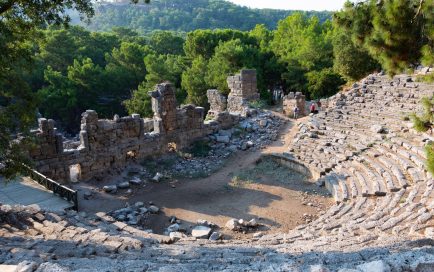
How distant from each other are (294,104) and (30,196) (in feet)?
46.0

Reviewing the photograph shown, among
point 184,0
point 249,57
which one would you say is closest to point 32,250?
point 249,57

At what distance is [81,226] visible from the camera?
10.7 m

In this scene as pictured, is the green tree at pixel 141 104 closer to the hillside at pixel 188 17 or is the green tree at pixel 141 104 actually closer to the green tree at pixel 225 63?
the green tree at pixel 225 63

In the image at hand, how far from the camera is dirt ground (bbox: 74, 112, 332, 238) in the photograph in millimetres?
13039

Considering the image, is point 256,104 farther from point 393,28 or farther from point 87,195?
point 393,28

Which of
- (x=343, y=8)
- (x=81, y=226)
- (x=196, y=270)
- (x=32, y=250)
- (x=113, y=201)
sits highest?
(x=343, y=8)

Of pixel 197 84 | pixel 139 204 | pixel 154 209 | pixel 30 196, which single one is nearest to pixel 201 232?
pixel 154 209

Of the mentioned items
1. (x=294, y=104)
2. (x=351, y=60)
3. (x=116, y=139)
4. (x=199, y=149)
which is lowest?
(x=199, y=149)

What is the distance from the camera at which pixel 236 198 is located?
47.7 ft

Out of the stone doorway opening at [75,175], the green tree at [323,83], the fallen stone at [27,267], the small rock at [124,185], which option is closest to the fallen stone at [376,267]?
the fallen stone at [27,267]

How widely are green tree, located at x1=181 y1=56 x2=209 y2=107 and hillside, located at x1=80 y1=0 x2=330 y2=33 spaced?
59.0m

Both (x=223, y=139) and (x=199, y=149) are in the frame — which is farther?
(x=223, y=139)

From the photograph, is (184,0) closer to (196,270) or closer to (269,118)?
(269,118)

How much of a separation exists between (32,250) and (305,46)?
26.7 metres
